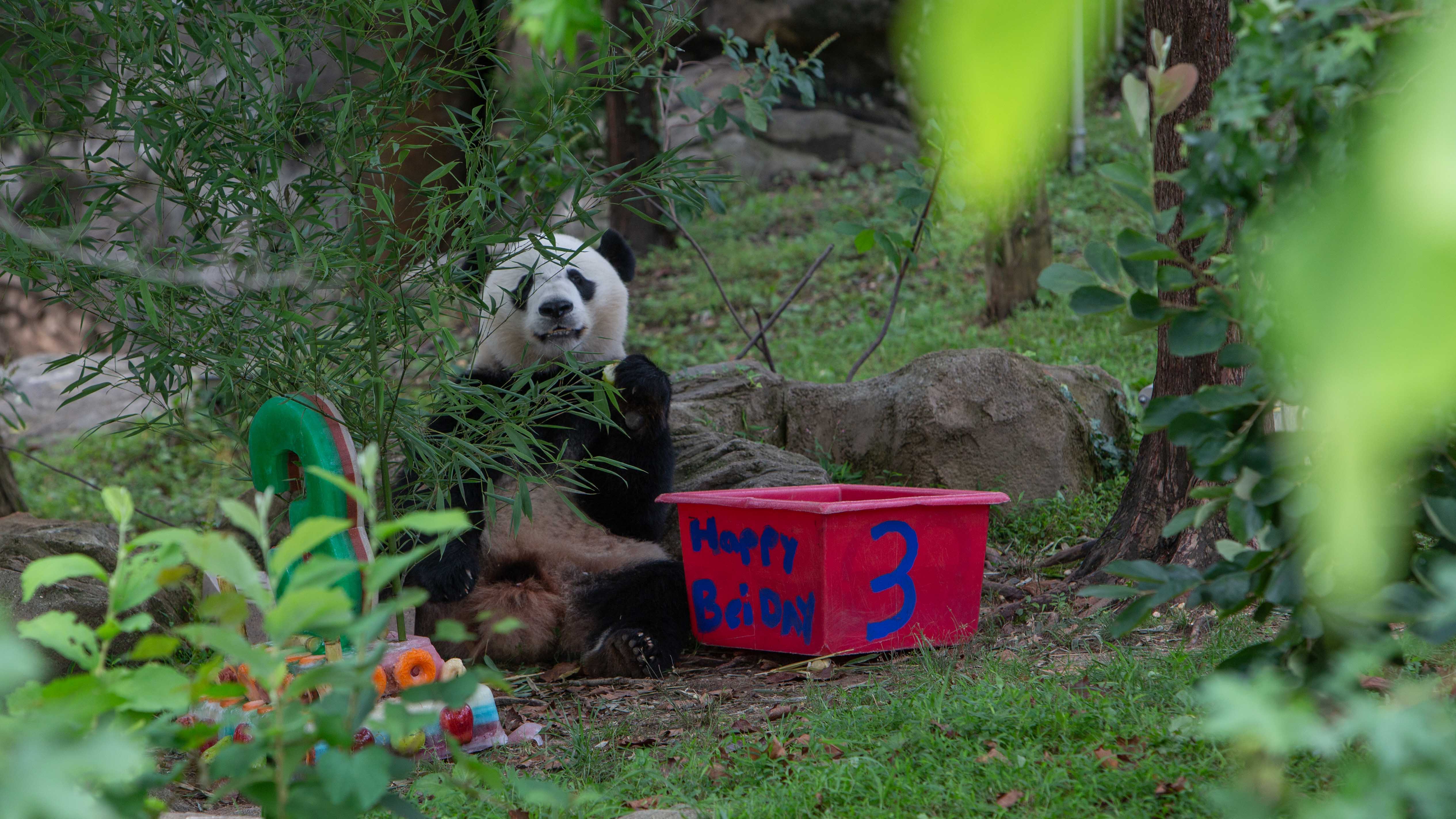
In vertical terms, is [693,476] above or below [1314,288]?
below

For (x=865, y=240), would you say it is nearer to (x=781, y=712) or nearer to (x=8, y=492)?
(x=781, y=712)

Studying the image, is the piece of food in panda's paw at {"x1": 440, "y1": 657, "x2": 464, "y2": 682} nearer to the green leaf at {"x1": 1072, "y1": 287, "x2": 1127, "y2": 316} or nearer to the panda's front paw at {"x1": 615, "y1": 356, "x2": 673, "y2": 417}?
the panda's front paw at {"x1": 615, "y1": 356, "x2": 673, "y2": 417}

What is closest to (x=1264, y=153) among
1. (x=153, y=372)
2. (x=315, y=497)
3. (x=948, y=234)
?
(x=315, y=497)

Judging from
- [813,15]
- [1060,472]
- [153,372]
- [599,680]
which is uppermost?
[813,15]

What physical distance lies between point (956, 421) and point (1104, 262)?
2.74 meters

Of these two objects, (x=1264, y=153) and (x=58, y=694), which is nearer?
(x=58, y=694)

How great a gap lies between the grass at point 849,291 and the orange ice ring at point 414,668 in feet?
10.3

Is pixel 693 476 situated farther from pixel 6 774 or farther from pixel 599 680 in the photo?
pixel 6 774

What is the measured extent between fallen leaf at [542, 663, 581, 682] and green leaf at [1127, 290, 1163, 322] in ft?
7.09

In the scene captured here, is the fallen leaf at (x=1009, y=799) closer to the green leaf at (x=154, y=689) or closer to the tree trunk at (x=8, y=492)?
the green leaf at (x=154, y=689)

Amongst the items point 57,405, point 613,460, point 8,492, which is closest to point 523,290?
point 613,460

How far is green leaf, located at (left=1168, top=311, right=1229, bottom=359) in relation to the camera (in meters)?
1.39

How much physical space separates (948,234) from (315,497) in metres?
6.73

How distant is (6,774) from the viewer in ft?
2.55
